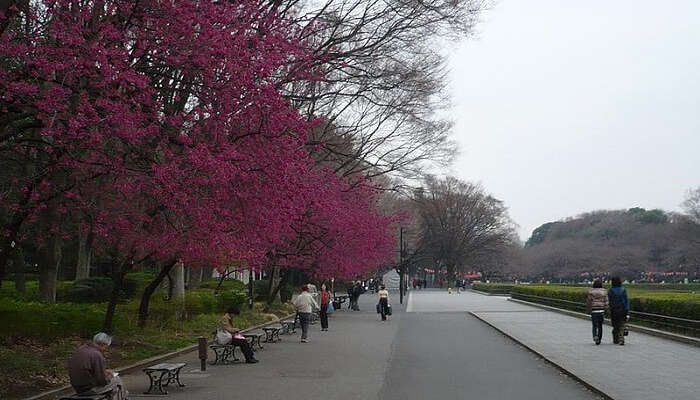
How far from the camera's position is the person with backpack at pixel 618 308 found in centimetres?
1953

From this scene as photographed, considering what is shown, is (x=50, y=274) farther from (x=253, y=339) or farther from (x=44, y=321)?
(x=253, y=339)

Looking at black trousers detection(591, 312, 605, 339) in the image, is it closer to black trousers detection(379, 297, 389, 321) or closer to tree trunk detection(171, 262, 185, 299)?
tree trunk detection(171, 262, 185, 299)

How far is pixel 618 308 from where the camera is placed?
Answer: 19625 millimetres

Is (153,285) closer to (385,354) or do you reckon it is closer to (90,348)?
(385,354)

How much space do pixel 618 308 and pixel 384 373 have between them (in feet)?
24.9

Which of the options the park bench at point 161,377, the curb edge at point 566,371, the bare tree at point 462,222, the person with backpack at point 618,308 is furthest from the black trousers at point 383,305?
the bare tree at point 462,222

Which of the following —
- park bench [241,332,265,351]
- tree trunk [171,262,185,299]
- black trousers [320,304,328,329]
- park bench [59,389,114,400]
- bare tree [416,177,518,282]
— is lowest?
park bench [59,389,114,400]

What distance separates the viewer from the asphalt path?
1252 centimetres

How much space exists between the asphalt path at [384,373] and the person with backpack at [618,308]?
2.46 metres

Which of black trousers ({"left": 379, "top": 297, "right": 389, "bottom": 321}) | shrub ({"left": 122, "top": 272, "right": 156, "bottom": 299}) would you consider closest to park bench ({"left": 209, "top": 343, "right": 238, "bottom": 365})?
black trousers ({"left": 379, "top": 297, "right": 389, "bottom": 321})

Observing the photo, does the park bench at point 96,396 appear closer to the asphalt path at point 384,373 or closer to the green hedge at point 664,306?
the asphalt path at point 384,373

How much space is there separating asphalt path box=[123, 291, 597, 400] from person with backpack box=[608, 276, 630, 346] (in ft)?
8.09

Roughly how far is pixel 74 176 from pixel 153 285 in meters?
8.99

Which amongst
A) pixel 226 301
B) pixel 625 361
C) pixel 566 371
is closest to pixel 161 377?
pixel 566 371
